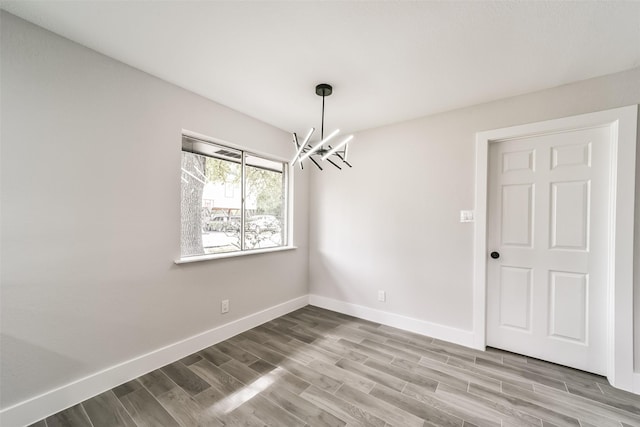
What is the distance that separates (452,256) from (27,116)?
3.65m

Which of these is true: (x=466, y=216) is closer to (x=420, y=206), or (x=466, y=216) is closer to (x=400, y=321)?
(x=420, y=206)

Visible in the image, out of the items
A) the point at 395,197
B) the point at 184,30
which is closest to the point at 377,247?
the point at 395,197

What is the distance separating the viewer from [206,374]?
211cm

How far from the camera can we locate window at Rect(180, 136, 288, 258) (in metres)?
2.54

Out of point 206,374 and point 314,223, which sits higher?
point 314,223

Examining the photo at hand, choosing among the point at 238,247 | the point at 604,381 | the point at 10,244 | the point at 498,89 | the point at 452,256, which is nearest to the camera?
the point at 10,244

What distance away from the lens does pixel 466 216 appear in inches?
105

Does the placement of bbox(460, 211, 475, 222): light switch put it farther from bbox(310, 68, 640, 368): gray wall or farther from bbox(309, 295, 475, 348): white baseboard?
bbox(309, 295, 475, 348): white baseboard

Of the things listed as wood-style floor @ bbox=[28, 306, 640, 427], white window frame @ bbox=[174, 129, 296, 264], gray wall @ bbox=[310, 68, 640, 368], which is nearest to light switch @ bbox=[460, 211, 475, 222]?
gray wall @ bbox=[310, 68, 640, 368]

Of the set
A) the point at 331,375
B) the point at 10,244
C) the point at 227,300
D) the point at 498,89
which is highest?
the point at 498,89

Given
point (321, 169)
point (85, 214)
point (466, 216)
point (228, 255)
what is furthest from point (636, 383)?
point (85, 214)

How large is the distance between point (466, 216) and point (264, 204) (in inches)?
94.8

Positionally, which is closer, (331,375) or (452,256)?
(331,375)

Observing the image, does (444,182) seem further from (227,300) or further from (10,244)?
(10,244)
